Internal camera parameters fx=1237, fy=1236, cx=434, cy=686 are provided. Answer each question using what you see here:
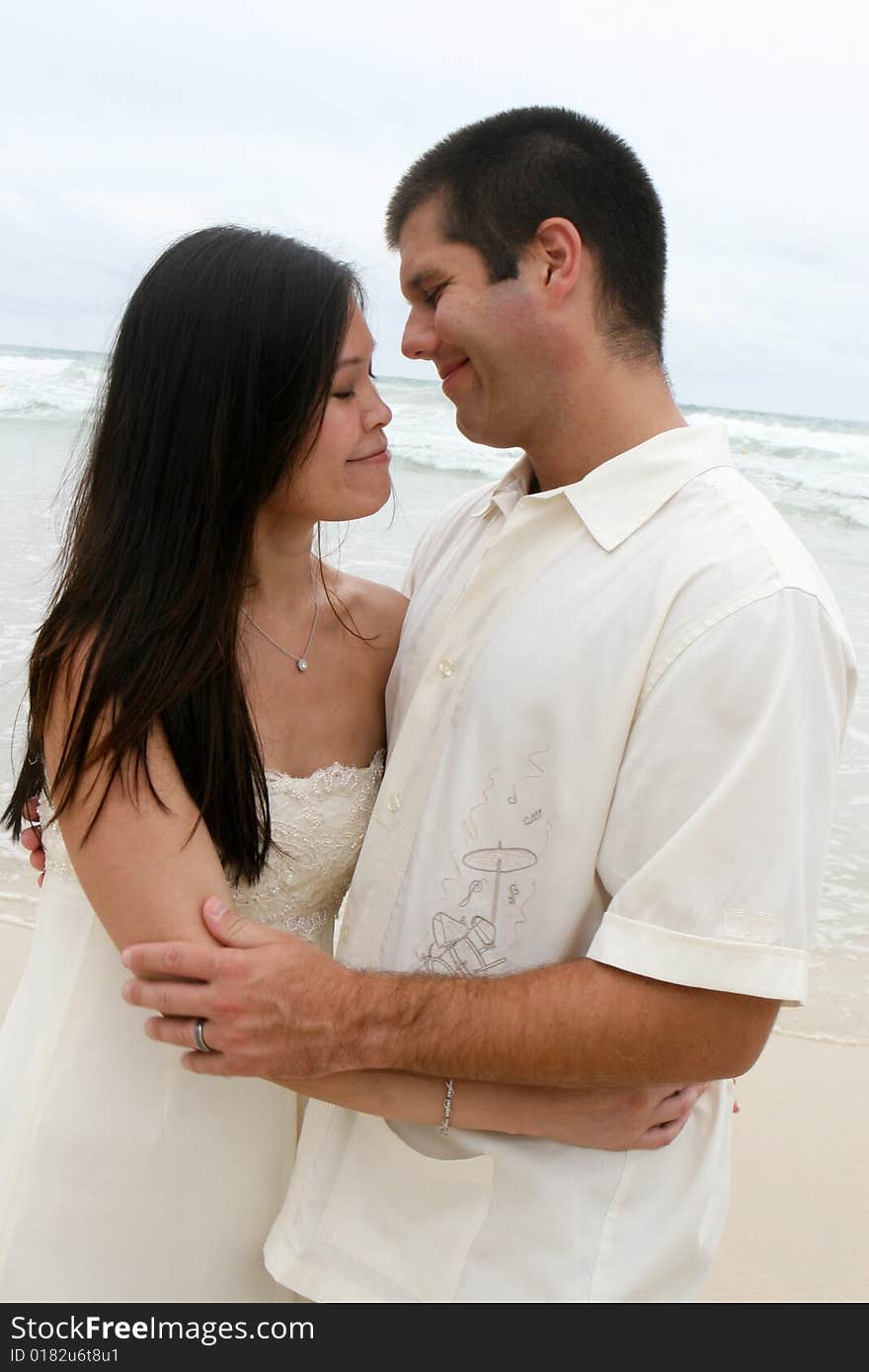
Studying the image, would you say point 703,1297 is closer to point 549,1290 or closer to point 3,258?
point 549,1290

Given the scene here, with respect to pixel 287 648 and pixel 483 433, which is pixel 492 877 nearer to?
pixel 287 648

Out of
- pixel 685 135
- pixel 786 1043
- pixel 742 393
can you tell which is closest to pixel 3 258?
pixel 685 135

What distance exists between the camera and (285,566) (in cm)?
204

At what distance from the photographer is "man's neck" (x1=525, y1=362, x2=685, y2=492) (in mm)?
1830

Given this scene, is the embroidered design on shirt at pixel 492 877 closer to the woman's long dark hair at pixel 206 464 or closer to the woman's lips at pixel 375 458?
the woman's long dark hair at pixel 206 464

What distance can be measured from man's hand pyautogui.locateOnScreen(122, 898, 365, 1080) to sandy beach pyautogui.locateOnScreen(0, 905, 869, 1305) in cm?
170

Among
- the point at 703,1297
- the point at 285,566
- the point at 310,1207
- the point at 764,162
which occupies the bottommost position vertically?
the point at 703,1297

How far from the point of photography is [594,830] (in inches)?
61.1

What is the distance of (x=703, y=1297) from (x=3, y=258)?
25.2 meters

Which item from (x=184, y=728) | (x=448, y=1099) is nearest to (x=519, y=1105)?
(x=448, y=1099)

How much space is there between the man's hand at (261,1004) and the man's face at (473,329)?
879 mm

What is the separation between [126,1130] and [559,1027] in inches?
28.6

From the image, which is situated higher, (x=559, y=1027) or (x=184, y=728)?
(x=184, y=728)

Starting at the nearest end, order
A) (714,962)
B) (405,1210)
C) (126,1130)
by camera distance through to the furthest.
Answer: (714,962) → (405,1210) → (126,1130)
